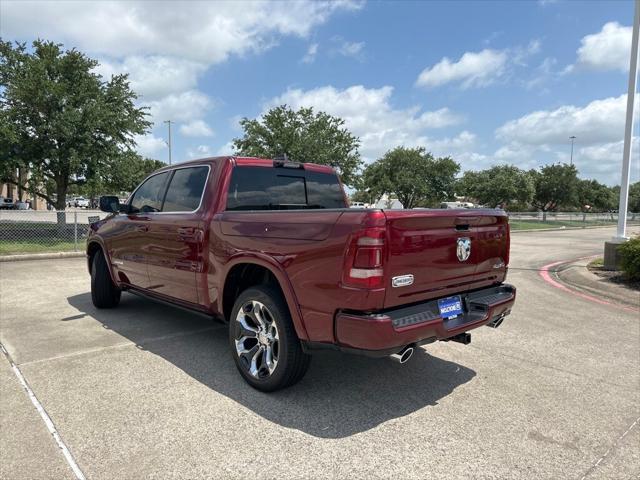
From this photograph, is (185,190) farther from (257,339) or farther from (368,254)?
(368,254)

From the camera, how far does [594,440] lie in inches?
122

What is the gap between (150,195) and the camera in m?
5.36

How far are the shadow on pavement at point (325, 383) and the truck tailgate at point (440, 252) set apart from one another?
894 millimetres

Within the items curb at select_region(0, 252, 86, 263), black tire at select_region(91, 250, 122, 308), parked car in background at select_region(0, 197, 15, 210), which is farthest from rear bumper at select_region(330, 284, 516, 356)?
parked car in background at select_region(0, 197, 15, 210)

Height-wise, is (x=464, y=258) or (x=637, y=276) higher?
(x=464, y=258)

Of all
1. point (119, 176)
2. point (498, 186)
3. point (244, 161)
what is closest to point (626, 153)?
point (244, 161)

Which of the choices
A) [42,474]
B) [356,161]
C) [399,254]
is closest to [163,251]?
[42,474]

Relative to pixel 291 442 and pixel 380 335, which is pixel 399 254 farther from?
pixel 291 442

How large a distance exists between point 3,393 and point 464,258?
151 inches

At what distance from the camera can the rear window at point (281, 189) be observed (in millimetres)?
4426

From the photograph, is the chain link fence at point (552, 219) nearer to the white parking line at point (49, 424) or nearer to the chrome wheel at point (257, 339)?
the chrome wheel at point (257, 339)

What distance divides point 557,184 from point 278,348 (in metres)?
47.7

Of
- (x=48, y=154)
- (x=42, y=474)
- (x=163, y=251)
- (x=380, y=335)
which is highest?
(x=48, y=154)

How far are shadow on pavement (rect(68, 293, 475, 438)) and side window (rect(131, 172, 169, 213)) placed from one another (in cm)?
146
